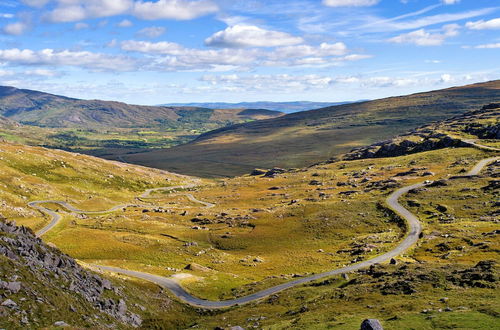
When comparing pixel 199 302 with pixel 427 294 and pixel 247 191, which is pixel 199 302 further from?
pixel 247 191

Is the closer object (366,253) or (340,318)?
(340,318)

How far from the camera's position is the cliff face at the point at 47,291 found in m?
34.0

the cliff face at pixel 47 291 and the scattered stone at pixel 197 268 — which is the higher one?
the cliff face at pixel 47 291

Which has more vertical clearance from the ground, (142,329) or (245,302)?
(142,329)

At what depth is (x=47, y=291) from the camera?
3859cm

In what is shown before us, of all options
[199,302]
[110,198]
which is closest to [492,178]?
[199,302]

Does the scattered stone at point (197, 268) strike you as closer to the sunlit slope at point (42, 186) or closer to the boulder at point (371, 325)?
the sunlit slope at point (42, 186)

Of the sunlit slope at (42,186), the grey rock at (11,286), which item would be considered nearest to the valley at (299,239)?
the sunlit slope at (42,186)

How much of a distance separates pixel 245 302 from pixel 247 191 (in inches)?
5307

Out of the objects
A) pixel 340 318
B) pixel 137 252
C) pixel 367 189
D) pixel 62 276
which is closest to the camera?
pixel 340 318

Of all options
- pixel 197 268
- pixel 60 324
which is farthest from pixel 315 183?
pixel 60 324

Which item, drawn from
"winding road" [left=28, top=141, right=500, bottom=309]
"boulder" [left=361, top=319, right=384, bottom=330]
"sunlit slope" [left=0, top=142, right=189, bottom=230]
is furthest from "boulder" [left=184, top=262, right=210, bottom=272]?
"boulder" [left=361, top=319, right=384, bottom=330]

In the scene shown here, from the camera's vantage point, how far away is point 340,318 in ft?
133

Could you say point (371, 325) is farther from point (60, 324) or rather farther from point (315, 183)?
point (315, 183)
